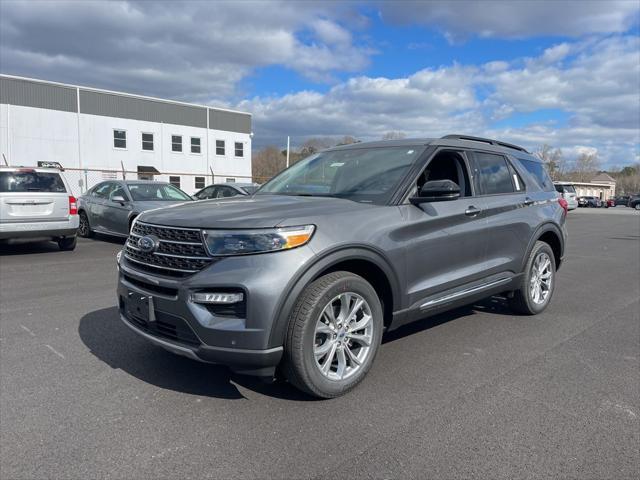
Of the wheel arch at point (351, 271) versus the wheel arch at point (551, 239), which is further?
the wheel arch at point (551, 239)

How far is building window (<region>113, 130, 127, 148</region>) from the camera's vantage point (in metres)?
35.2

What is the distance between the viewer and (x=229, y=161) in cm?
4247

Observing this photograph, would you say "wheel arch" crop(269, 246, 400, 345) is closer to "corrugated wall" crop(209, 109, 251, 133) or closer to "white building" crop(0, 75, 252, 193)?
"white building" crop(0, 75, 252, 193)

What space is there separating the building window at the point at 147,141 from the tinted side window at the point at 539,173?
34818 millimetres

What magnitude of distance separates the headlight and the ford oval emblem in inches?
19.0

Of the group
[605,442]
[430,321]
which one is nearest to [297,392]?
[605,442]

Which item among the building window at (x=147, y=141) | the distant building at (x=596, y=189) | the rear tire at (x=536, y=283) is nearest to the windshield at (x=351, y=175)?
the rear tire at (x=536, y=283)

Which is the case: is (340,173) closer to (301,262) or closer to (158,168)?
(301,262)

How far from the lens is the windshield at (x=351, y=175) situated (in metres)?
4.04

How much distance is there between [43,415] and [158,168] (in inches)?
1435

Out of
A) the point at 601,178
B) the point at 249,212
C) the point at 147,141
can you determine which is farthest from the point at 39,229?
the point at 601,178

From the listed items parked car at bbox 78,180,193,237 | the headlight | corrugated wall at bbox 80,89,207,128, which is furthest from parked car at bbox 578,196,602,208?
the headlight

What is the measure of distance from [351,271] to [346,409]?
3.07 feet

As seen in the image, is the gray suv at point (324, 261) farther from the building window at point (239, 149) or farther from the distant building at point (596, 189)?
the distant building at point (596, 189)
